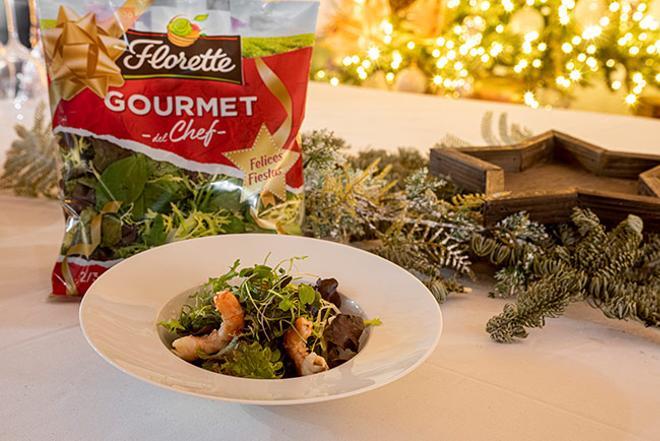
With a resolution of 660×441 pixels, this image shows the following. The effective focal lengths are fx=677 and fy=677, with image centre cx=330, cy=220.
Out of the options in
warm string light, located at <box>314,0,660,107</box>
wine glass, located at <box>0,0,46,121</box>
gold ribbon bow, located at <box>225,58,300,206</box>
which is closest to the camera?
gold ribbon bow, located at <box>225,58,300,206</box>

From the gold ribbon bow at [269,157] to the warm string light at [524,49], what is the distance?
1944 mm

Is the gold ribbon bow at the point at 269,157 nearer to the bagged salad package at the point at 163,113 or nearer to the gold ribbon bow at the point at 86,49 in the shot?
the bagged salad package at the point at 163,113

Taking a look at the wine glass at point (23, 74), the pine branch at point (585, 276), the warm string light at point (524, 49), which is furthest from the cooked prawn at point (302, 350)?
the warm string light at point (524, 49)

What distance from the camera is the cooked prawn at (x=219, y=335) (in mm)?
603

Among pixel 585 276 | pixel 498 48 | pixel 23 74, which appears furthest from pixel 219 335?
pixel 498 48

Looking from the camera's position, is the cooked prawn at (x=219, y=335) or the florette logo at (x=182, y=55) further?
the florette logo at (x=182, y=55)

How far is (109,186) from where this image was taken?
31.7 inches

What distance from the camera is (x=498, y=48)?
2.98 meters

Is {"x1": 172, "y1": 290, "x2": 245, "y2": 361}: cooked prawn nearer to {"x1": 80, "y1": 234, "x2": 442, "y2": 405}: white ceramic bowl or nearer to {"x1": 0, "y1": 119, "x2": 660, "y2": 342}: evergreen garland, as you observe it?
{"x1": 80, "y1": 234, "x2": 442, "y2": 405}: white ceramic bowl

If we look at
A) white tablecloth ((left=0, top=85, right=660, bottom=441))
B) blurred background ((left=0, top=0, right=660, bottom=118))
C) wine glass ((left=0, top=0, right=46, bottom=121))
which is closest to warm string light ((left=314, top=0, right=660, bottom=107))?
blurred background ((left=0, top=0, right=660, bottom=118))

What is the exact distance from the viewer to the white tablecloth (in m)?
0.58

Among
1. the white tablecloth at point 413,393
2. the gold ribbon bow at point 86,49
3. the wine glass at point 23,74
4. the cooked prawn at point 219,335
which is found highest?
the gold ribbon bow at point 86,49

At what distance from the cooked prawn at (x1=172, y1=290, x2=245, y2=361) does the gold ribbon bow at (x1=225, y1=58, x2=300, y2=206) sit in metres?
0.26

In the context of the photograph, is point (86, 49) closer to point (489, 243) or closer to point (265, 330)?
point (265, 330)
